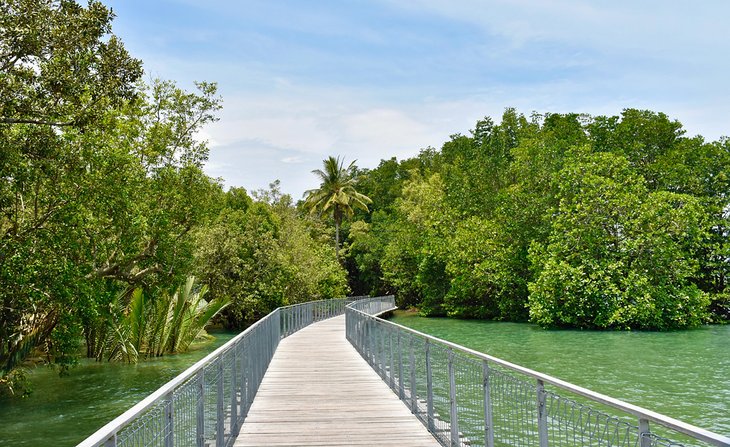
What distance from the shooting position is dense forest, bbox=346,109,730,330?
1329 inches

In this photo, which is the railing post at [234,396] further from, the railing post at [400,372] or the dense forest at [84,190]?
the dense forest at [84,190]

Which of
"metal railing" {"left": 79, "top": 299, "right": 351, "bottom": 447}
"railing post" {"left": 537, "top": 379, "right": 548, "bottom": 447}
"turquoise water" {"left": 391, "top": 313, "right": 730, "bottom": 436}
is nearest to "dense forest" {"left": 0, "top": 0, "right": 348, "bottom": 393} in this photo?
"metal railing" {"left": 79, "top": 299, "right": 351, "bottom": 447}

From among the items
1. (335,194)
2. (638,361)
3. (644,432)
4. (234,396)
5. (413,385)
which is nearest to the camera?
(644,432)

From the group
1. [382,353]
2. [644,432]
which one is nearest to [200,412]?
[644,432]

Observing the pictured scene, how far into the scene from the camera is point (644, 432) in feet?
10.9

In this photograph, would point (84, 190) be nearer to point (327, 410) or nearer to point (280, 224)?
point (327, 410)

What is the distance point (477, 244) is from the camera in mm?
43031

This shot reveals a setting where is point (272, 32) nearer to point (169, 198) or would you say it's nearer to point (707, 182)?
point (169, 198)

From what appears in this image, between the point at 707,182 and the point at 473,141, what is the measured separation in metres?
21.5

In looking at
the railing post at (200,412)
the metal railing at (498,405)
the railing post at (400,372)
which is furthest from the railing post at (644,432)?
the railing post at (400,372)

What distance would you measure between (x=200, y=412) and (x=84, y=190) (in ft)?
27.5

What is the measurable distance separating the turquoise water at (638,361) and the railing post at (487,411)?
29.3 ft

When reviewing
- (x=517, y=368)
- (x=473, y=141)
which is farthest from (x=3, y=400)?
(x=473, y=141)

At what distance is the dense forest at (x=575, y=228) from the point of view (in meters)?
33.8
